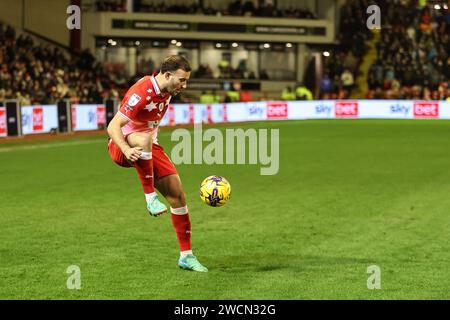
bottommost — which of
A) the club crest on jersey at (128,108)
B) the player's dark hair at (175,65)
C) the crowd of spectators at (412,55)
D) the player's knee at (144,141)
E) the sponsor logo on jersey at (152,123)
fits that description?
the player's knee at (144,141)

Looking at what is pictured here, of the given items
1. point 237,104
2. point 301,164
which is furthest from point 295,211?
point 237,104

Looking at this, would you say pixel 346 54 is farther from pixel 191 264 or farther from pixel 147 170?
pixel 147 170

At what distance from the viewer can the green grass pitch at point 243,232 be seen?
326 inches

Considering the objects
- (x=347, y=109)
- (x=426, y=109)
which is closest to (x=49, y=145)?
(x=347, y=109)

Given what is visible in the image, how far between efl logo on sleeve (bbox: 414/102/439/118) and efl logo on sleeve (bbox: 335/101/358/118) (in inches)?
113

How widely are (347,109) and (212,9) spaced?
1308 cm

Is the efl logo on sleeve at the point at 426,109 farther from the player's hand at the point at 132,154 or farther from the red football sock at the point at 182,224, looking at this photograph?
the player's hand at the point at 132,154

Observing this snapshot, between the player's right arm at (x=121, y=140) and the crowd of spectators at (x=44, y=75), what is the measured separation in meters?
21.0

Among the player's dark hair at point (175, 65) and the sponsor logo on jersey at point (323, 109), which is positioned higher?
the player's dark hair at point (175, 65)

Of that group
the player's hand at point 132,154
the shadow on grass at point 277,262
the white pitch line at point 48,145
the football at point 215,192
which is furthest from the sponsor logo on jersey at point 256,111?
the player's hand at point 132,154

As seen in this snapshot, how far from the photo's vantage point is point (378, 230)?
11500mm

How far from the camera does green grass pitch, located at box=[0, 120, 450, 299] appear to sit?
326 inches

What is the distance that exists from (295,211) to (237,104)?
26.6 meters

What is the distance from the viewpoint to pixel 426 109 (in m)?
42.1
